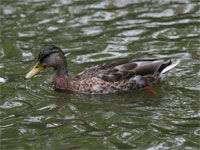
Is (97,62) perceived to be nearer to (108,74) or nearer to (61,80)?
(61,80)

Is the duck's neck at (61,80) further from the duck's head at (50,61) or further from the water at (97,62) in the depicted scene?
the water at (97,62)

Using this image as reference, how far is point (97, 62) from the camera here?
10.3 m

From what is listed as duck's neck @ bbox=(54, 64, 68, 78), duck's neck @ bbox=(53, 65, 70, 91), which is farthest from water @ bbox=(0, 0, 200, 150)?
duck's neck @ bbox=(54, 64, 68, 78)

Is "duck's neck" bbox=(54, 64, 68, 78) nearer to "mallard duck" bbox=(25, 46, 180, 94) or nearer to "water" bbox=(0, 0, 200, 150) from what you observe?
"mallard duck" bbox=(25, 46, 180, 94)

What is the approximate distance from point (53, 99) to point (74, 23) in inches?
179

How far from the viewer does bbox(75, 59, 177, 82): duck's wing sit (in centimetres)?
869

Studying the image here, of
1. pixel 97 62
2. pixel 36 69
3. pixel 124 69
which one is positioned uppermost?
pixel 36 69

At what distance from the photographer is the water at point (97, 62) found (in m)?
6.80

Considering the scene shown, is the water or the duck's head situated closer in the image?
the water

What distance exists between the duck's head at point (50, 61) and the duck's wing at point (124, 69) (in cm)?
37

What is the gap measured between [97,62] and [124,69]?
65.1 inches

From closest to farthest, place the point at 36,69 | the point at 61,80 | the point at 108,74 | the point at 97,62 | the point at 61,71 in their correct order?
the point at 108,74 → the point at 36,69 → the point at 61,80 → the point at 61,71 → the point at 97,62

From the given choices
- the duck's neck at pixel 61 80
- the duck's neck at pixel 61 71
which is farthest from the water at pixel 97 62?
the duck's neck at pixel 61 71

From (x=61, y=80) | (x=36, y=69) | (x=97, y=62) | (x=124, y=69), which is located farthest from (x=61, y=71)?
(x=97, y=62)
